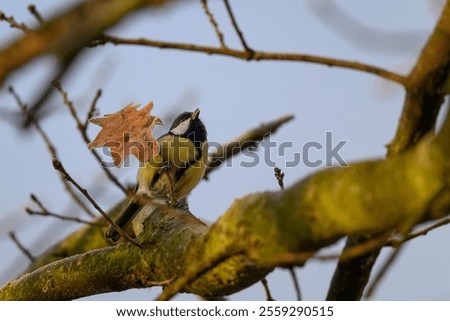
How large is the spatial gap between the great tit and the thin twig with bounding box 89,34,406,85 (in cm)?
202

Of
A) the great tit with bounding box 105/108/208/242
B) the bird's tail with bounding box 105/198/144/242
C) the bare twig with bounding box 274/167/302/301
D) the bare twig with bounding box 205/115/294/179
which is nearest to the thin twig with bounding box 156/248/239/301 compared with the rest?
the bare twig with bounding box 274/167/302/301

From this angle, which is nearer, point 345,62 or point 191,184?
point 345,62

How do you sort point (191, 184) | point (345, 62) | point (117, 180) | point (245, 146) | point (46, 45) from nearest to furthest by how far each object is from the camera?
point (46, 45) < point (345, 62) < point (117, 180) < point (191, 184) < point (245, 146)

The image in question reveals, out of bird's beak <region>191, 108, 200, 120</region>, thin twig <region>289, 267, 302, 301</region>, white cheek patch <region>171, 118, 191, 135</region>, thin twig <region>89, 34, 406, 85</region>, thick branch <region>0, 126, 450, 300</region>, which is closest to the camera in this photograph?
thick branch <region>0, 126, 450, 300</region>

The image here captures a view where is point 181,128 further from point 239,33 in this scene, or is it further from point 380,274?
point 239,33

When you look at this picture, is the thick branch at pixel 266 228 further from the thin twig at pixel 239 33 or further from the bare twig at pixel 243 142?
the bare twig at pixel 243 142

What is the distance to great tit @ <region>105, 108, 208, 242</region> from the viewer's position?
3.67m

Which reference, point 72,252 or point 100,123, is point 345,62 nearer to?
point 100,123

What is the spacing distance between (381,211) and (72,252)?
319 cm

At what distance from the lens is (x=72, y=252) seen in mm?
4137

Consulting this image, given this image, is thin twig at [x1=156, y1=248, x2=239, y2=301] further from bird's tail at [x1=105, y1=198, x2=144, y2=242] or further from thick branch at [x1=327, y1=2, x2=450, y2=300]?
bird's tail at [x1=105, y1=198, x2=144, y2=242]
